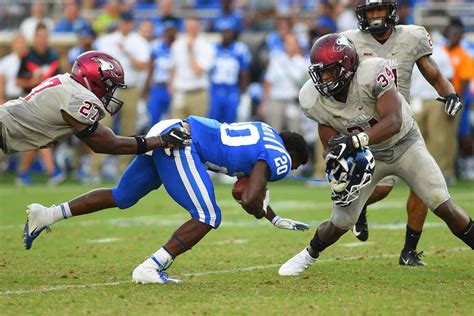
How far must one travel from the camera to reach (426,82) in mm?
13570

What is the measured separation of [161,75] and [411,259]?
27.0 ft

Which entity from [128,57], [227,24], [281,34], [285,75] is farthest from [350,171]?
[281,34]

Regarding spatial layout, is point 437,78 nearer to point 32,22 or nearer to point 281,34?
point 281,34

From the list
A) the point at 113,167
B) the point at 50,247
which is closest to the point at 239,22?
the point at 113,167

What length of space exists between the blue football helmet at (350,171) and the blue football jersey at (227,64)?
8.35 m

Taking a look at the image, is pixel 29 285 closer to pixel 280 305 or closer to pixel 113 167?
pixel 280 305

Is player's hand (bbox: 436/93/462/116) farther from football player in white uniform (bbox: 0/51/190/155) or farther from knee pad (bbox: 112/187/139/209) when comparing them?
knee pad (bbox: 112/187/139/209)

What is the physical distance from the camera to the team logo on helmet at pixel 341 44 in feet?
21.0

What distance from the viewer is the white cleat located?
22.7 ft

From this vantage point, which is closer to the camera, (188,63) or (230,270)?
(230,270)

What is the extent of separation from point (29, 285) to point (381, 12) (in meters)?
3.04

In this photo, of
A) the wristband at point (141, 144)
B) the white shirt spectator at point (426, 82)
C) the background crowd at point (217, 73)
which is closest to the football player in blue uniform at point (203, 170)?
the wristband at point (141, 144)

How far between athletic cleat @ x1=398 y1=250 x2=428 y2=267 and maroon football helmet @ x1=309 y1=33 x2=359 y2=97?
159cm

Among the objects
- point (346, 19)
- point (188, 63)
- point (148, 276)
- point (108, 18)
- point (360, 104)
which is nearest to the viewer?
point (148, 276)
